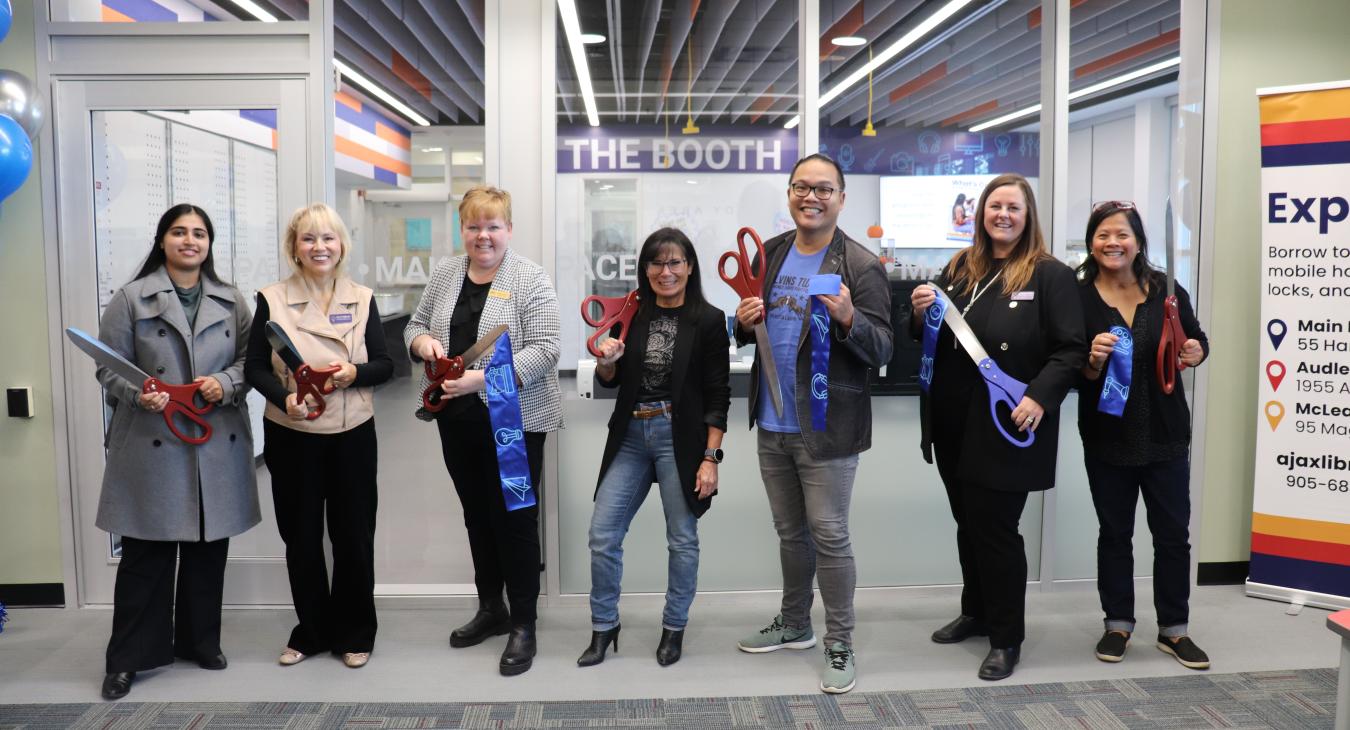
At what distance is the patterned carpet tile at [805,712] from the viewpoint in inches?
99.4

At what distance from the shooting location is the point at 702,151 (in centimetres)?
358

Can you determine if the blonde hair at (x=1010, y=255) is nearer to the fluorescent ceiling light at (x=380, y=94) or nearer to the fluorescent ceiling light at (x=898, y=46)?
the fluorescent ceiling light at (x=898, y=46)

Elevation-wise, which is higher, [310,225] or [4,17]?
[4,17]

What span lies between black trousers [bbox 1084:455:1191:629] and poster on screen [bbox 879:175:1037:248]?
3.50 feet

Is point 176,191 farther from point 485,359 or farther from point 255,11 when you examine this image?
point 485,359

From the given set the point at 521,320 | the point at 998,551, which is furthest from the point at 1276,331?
the point at 521,320

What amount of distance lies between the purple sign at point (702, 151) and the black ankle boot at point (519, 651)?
1752 millimetres

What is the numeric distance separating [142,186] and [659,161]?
1.97m

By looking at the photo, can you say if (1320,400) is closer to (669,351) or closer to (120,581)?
(669,351)

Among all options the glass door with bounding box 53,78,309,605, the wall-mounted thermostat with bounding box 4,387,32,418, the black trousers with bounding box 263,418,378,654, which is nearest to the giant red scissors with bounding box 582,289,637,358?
the black trousers with bounding box 263,418,378,654

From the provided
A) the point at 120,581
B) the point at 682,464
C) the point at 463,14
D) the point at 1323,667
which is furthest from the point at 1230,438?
the point at 120,581

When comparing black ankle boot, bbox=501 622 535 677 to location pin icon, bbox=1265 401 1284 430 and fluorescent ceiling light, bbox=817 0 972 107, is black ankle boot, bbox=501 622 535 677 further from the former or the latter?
location pin icon, bbox=1265 401 1284 430

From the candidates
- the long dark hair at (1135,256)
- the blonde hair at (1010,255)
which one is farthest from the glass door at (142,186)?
the long dark hair at (1135,256)

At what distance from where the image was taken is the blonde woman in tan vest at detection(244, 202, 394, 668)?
108 inches
